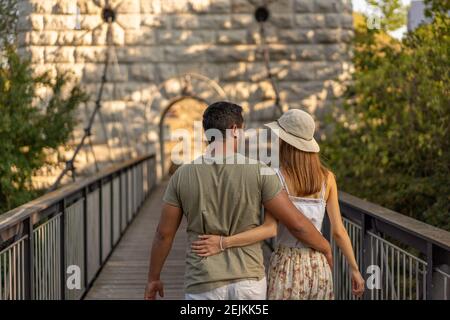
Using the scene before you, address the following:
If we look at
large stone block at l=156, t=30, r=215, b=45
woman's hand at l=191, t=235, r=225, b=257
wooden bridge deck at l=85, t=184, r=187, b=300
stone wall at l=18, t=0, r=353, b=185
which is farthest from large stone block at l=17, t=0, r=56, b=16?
woman's hand at l=191, t=235, r=225, b=257

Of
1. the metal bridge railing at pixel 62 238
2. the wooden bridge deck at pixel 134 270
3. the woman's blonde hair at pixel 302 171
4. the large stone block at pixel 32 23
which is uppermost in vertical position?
the large stone block at pixel 32 23

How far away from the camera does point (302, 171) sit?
11.0ft

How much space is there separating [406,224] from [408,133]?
5.79m

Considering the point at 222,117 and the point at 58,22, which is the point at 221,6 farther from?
the point at 222,117

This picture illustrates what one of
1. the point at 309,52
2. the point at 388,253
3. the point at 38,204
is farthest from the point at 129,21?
the point at 388,253

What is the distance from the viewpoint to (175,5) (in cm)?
1586

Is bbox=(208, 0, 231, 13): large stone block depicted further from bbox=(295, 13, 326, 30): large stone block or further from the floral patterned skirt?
the floral patterned skirt

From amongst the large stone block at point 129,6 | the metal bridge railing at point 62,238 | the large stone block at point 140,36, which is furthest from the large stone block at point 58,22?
the metal bridge railing at point 62,238

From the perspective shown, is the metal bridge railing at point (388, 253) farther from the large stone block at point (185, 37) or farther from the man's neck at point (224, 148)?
the large stone block at point (185, 37)

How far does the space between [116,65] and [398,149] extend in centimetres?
737

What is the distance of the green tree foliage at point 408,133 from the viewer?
8930mm

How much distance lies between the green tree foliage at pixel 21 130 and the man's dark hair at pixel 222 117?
23.2 ft
